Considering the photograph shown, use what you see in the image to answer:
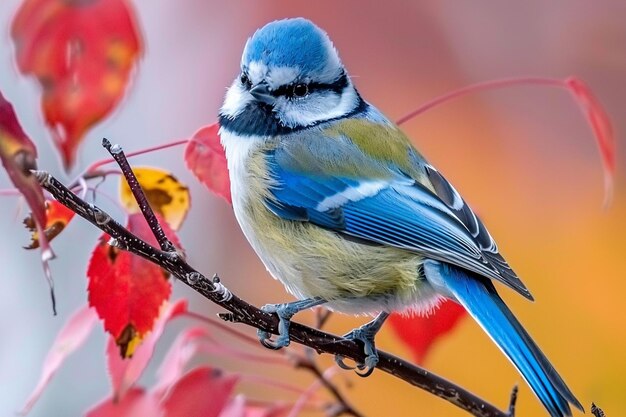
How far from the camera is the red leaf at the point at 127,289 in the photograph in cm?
97

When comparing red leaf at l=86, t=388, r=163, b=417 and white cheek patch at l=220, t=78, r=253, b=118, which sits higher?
white cheek patch at l=220, t=78, r=253, b=118

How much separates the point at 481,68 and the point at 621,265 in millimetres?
477

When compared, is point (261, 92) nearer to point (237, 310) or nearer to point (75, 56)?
point (75, 56)

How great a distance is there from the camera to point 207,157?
1099mm

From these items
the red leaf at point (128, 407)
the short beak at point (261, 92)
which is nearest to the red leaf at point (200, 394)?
the red leaf at point (128, 407)

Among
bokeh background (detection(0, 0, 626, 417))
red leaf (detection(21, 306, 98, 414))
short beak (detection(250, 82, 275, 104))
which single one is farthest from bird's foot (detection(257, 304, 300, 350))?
bokeh background (detection(0, 0, 626, 417))

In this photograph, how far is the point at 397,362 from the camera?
3.59ft

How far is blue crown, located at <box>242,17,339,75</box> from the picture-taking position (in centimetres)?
124

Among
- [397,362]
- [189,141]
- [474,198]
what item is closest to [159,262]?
→ [189,141]

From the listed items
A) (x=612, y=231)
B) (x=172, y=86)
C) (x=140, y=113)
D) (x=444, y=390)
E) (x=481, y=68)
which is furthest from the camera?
(x=140, y=113)

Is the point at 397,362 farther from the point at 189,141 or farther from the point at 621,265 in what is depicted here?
the point at 621,265

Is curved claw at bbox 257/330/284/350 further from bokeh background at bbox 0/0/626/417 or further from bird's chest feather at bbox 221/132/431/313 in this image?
bokeh background at bbox 0/0/626/417

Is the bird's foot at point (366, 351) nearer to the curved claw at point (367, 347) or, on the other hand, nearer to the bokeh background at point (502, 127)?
the curved claw at point (367, 347)

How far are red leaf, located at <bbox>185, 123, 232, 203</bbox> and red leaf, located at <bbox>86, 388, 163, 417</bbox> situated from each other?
27cm
